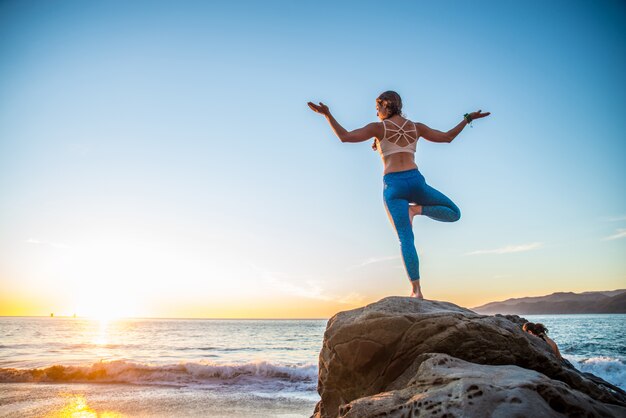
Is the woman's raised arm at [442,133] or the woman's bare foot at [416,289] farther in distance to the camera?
the woman's raised arm at [442,133]

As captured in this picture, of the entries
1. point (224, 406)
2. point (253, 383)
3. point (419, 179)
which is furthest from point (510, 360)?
point (253, 383)

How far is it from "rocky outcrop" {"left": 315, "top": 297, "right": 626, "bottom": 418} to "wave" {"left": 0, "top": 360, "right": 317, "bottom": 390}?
9.85 metres

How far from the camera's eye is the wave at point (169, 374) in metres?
14.2

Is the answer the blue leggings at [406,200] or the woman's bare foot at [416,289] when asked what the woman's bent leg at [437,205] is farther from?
the woman's bare foot at [416,289]

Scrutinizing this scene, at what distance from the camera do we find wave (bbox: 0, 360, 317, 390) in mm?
14219

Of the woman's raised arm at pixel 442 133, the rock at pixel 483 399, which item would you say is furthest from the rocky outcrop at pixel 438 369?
the woman's raised arm at pixel 442 133

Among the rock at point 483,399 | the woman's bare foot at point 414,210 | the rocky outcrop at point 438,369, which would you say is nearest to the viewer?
the rock at point 483,399

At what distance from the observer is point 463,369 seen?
10.2 ft

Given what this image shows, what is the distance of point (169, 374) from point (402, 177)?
1294cm

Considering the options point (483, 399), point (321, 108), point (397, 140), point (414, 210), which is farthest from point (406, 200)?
point (483, 399)

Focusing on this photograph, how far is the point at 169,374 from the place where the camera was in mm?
14883

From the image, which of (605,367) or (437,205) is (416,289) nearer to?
(437,205)

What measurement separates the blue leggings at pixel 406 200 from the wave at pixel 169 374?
9741 mm

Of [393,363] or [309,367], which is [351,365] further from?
[309,367]
